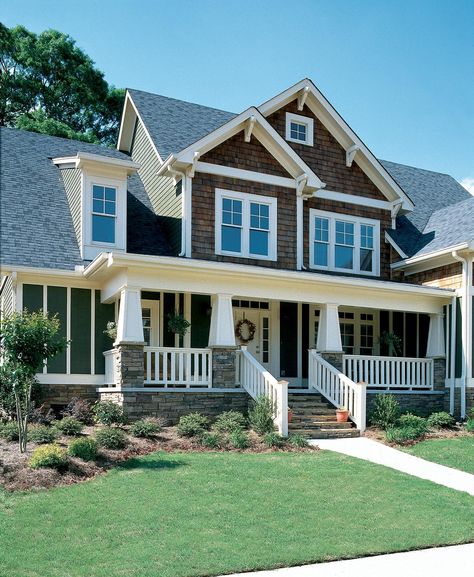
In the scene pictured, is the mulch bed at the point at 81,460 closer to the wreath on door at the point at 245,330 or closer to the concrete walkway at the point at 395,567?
the concrete walkway at the point at 395,567

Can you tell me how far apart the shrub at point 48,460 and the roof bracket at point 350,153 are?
1353cm

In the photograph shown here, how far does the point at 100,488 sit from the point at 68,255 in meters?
8.33

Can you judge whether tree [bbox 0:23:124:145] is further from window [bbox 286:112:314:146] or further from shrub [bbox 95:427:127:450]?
shrub [bbox 95:427:127:450]

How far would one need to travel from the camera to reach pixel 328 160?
66.7 ft

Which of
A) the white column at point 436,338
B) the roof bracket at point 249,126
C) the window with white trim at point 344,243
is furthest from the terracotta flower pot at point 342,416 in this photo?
the roof bracket at point 249,126

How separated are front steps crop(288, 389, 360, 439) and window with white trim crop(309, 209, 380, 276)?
4.58m

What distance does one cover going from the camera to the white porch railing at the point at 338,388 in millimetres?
15203

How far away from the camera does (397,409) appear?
52.2ft

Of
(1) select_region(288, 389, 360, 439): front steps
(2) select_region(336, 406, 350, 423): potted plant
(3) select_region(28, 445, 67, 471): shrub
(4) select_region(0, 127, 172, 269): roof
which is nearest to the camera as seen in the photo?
(3) select_region(28, 445, 67, 471): shrub

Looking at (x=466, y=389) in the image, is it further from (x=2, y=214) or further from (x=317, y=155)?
(x=2, y=214)

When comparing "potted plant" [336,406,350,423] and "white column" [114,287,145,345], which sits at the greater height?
"white column" [114,287,145,345]

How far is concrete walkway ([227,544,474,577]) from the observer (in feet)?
22.9

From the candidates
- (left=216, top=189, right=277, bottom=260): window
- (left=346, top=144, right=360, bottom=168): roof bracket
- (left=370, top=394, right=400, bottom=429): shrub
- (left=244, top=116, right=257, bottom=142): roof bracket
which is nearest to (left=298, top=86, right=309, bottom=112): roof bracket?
(left=346, top=144, right=360, bottom=168): roof bracket

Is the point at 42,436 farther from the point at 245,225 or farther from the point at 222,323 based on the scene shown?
the point at 245,225
